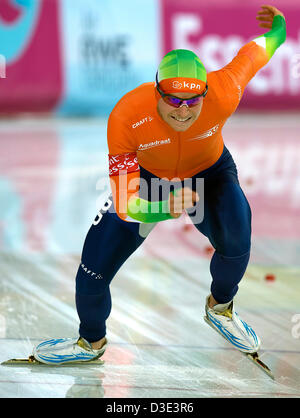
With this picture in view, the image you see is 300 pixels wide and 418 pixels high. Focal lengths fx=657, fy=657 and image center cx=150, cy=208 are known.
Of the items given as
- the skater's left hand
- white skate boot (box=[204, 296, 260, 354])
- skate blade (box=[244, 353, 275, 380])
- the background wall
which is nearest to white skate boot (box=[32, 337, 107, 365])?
white skate boot (box=[204, 296, 260, 354])

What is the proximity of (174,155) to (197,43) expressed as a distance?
715cm

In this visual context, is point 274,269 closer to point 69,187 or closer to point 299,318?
point 299,318

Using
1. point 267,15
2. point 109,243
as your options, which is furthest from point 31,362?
point 267,15

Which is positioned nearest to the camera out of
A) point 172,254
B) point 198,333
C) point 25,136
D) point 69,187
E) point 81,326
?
point 81,326

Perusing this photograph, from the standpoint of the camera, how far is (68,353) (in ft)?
11.1

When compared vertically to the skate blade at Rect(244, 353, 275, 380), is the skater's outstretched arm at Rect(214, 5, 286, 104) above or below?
above

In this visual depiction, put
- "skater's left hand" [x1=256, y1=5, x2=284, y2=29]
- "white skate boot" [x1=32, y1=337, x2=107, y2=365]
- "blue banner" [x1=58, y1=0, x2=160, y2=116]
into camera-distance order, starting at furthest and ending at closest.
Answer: "blue banner" [x1=58, y1=0, x2=160, y2=116] → "skater's left hand" [x1=256, y1=5, x2=284, y2=29] → "white skate boot" [x1=32, y1=337, x2=107, y2=365]

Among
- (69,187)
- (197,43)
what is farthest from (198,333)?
(197,43)

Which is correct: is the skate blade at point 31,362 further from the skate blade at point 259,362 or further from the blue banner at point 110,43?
the blue banner at point 110,43

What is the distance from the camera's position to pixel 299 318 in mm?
3797

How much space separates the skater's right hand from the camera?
2.66m

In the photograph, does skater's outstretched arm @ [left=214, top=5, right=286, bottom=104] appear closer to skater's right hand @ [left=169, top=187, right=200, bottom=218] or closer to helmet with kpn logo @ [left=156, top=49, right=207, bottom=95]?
helmet with kpn logo @ [left=156, top=49, right=207, bottom=95]

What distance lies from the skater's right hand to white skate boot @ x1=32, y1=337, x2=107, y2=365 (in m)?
1.04

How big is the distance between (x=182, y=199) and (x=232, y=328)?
107 cm
